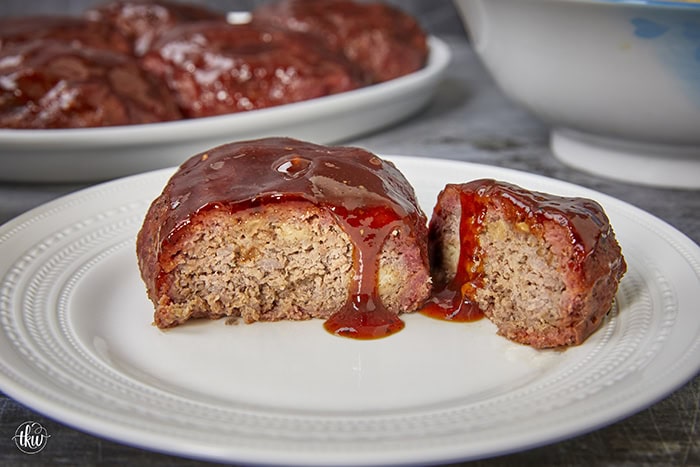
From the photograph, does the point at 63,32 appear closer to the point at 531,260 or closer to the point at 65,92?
the point at 65,92

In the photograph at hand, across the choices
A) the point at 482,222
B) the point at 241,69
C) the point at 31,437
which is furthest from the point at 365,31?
the point at 31,437

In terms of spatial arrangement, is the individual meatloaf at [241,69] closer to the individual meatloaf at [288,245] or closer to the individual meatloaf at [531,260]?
the individual meatloaf at [288,245]

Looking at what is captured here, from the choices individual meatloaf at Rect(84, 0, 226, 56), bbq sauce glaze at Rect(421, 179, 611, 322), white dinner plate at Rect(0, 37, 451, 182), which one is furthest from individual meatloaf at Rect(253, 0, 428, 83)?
bbq sauce glaze at Rect(421, 179, 611, 322)

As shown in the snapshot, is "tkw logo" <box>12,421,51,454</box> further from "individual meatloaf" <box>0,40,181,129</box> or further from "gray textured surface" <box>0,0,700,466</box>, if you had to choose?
"individual meatloaf" <box>0,40,181,129</box>

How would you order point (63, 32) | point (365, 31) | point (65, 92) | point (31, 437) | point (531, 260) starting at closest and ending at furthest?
point (31, 437) → point (531, 260) → point (65, 92) → point (63, 32) → point (365, 31)

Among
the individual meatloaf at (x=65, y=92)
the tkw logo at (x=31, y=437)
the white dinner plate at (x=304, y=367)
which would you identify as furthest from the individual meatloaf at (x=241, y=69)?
the tkw logo at (x=31, y=437)

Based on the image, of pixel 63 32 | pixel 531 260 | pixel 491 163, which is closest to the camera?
pixel 531 260

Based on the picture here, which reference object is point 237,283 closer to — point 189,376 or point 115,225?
point 189,376
